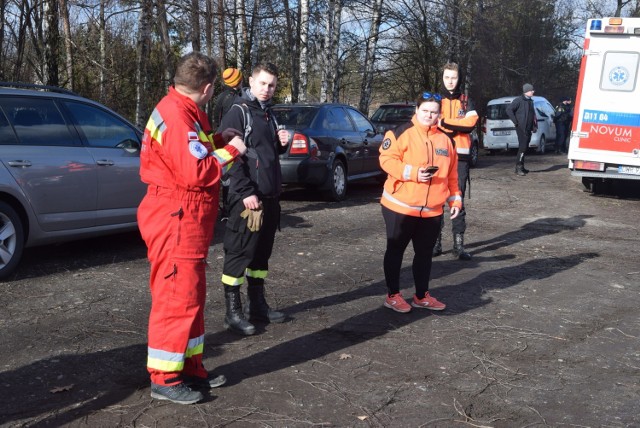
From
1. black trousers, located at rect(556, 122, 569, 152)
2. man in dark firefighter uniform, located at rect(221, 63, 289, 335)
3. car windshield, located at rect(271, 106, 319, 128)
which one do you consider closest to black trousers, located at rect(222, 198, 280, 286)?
man in dark firefighter uniform, located at rect(221, 63, 289, 335)

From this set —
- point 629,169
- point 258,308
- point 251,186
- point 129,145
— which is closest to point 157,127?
point 251,186

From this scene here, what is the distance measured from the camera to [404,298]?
6.61m

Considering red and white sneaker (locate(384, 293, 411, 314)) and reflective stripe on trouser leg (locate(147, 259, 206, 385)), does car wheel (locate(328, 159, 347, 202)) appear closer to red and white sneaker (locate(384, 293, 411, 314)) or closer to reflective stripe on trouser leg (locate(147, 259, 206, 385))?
red and white sneaker (locate(384, 293, 411, 314))

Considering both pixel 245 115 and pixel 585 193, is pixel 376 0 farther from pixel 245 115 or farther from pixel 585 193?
pixel 245 115

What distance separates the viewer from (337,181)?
12.4 metres

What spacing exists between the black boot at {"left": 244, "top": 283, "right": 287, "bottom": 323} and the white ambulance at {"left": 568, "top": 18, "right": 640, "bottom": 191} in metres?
9.51

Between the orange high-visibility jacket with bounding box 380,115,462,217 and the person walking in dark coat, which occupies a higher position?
the orange high-visibility jacket with bounding box 380,115,462,217

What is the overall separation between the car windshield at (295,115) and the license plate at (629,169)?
18.4ft

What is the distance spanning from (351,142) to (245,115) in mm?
7737

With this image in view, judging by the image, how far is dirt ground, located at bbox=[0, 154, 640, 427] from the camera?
4.12 m

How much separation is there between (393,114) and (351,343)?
44.3 ft

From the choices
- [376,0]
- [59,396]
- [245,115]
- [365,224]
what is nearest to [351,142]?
[365,224]

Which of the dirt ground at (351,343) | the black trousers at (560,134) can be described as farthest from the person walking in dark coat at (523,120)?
the dirt ground at (351,343)

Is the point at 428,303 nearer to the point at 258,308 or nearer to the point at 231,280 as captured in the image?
the point at 258,308
